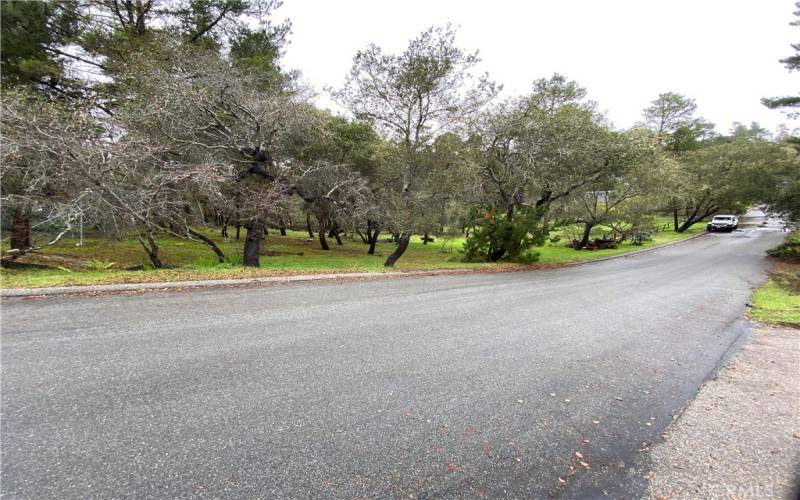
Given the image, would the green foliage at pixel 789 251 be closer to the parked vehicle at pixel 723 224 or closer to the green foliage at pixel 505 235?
the green foliage at pixel 505 235

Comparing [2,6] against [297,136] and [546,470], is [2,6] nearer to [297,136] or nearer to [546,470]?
[297,136]

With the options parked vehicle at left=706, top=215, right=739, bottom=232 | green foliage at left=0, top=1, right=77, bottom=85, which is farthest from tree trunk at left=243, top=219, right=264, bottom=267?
parked vehicle at left=706, top=215, right=739, bottom=232

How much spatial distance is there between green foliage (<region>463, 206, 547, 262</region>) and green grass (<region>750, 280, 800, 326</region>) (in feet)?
25.2

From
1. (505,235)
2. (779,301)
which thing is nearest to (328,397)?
(779,301)

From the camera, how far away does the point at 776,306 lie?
7.86 m

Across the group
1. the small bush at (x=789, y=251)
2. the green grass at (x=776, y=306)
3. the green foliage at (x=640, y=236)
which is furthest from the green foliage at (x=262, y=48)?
the green foliage at (x=640, y=236)

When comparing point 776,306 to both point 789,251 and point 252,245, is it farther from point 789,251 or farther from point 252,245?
point 789,251

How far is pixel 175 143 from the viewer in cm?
1051

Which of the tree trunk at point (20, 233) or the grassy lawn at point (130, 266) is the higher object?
the tree trunk at point (20, 233)

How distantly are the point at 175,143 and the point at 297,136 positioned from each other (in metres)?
3.96

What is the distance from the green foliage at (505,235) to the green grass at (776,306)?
7667 mm

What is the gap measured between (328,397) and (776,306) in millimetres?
10530

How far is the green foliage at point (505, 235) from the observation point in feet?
51.5

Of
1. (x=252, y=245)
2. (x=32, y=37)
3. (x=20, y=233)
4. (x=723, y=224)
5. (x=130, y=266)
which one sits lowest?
(x=130, y=266)
